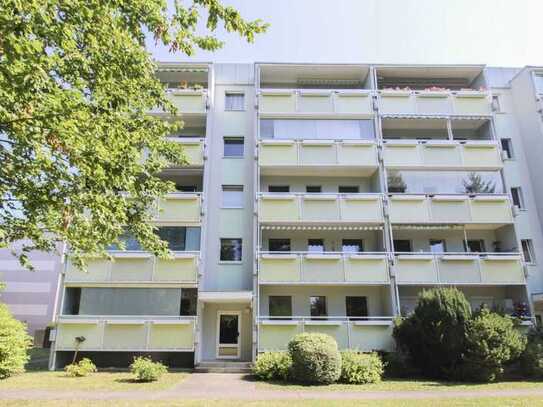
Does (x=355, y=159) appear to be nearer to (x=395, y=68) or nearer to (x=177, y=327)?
(x=395, y=68)

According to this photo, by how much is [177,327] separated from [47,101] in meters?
14.6

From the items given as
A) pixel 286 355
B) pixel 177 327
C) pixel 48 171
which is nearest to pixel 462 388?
pixel 286 355

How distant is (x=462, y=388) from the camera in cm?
1393

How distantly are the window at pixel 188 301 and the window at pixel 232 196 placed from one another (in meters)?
5.48

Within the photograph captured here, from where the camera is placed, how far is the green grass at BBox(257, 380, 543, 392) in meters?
13.7

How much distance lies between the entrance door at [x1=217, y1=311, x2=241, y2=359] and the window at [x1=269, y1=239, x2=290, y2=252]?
4250 mm

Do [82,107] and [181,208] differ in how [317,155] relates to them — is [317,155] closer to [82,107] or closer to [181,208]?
[181,208]

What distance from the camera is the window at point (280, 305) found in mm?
21281

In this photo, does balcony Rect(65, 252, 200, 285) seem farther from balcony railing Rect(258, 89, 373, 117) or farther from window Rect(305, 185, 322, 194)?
balcony railing Rect(258, 89, 373, 117)

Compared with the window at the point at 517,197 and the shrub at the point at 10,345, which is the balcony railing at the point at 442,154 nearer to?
the window at the point at 517,197

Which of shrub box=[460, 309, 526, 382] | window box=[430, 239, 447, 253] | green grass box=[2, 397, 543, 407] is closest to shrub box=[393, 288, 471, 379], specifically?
shrub box=[460, 309, 526, 382]

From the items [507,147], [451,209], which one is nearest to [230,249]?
[451,209]

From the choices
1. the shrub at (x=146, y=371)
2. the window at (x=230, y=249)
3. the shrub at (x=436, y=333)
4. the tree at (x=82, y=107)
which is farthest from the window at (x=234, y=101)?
the shrub at (x=146, y=371)

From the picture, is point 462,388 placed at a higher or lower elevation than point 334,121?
lower
